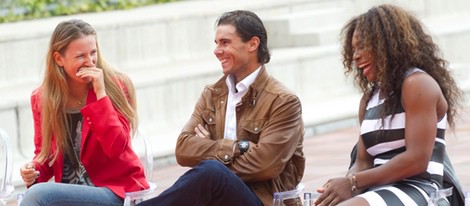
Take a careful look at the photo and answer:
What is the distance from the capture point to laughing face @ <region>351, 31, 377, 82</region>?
546 cm

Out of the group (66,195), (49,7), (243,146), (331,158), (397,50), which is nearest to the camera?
(397,50)

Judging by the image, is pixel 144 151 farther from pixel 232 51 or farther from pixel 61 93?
pixel 232 51

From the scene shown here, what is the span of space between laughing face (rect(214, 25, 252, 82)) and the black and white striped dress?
0.66 m

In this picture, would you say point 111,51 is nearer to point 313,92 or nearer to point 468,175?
point 313,92

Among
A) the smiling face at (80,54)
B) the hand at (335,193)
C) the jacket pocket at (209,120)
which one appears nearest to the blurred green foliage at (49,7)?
the smiling face at (80,54)

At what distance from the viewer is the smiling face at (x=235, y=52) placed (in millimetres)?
5910

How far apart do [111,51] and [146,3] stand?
177 cm

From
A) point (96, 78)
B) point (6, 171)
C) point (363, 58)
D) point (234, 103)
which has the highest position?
point (363, 58)

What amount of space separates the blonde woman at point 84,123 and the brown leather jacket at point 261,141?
11.4 inches

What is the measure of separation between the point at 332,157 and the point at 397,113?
449 cm

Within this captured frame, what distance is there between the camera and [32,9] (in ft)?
39.2

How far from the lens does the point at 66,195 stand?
5660 mm

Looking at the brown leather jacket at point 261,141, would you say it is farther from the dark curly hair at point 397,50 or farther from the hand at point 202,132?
the dark curly hair at point 397,50

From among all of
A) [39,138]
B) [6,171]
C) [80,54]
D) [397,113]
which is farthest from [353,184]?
[6,171]
